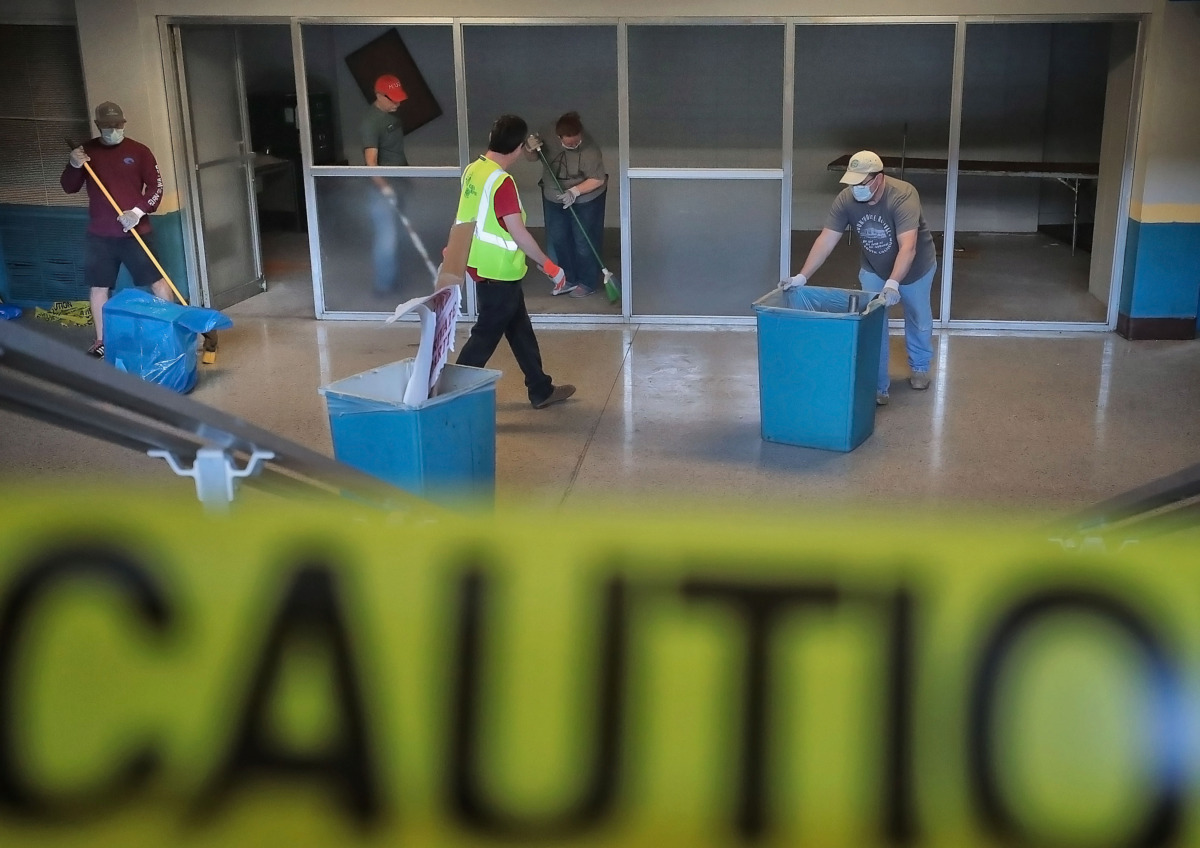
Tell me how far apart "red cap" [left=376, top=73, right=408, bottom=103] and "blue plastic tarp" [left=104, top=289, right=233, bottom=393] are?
9.26 ft

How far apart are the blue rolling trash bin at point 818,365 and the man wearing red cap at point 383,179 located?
3.67 metres

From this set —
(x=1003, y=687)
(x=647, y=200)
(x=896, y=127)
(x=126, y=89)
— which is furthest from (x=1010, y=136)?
(x=1003, y=687)

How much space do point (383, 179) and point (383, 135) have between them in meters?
0.32

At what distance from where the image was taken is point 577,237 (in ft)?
30.1

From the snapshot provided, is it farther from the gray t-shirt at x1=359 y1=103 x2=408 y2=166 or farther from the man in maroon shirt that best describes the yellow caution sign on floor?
the gray t-shirt at x1=359 y1=103 x2=408 y2=166

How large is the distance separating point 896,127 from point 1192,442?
7.36 m

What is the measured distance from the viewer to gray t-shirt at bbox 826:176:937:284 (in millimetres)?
6051

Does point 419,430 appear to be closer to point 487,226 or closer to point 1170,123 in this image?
point 487,226

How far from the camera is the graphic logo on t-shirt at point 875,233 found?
20.1 ft

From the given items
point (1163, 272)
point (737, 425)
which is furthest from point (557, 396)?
point (1163, 272)

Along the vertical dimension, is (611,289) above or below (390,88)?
below

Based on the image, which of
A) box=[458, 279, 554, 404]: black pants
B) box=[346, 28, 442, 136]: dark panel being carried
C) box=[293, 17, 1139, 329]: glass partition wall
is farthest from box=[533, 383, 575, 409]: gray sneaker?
box=[346, 28, 442, 136]: dark panel being carried

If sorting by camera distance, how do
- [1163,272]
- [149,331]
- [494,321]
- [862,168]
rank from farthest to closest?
[1163,272]
[149,331]
[862,168]
[494,321]

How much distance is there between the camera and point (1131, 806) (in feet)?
3.64
